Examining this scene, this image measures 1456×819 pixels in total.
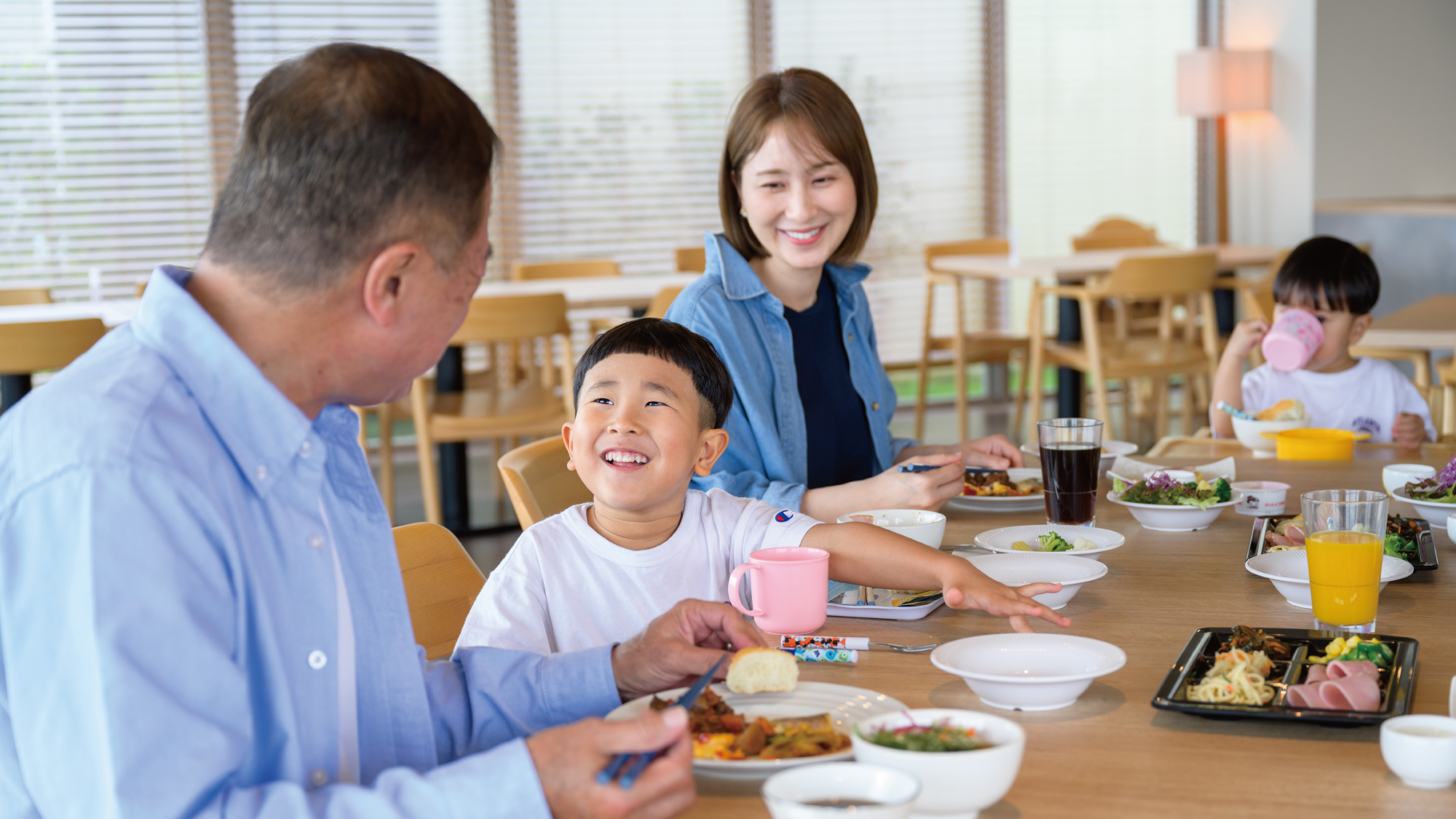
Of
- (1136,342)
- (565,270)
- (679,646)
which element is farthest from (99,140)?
(679,646)

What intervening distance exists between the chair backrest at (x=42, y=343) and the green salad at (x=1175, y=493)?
2.96m

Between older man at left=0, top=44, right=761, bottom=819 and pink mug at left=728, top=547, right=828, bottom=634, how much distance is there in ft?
1.26

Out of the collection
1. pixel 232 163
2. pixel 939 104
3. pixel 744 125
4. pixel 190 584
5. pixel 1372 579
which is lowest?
pixel 1372 579

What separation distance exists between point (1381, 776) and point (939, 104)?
6488 mm

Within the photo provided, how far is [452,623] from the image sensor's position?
156cm

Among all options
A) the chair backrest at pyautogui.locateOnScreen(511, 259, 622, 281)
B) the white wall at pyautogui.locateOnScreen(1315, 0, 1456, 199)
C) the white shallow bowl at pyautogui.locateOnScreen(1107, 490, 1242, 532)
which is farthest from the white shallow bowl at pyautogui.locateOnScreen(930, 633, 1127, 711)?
the white wall at pyautogui.locateOnScreen(1315, 0, 1456, 199)

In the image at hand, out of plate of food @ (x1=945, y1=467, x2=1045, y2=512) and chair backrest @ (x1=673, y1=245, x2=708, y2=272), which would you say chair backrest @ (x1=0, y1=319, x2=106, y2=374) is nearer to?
chair backrest @ (x1=673, y1=245, x2=708, y2=272)

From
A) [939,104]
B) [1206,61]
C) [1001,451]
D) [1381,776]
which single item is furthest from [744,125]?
[1206,61]

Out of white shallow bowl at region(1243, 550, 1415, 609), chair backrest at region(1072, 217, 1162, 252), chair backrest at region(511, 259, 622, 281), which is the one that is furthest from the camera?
chair backrest at region(1072, 217, 1162, 252)

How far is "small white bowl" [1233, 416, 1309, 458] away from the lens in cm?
228

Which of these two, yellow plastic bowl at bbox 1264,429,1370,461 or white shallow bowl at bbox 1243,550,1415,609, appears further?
yellow plastic bowl at bbox 1264,429,1370,461

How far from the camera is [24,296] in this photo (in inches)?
190

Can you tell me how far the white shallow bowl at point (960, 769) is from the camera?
2.64 ft

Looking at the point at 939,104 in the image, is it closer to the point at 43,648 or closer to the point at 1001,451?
the point at 1001,451
